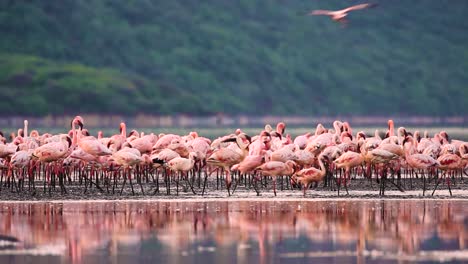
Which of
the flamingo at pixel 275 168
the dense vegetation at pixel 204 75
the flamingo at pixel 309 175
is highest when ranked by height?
the dense vegetation at pixel 204 75

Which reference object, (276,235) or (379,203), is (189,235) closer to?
(276,235)

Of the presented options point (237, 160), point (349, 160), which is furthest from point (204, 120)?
point (349, 160)

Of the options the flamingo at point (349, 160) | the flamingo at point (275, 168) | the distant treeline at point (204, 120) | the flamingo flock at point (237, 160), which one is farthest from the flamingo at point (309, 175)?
the distant treeline at point (204, 120)

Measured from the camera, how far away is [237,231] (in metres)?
20.2

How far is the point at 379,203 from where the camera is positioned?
986 inches

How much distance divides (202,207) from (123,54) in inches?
6676


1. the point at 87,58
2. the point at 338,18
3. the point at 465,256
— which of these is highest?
the point at 87,58

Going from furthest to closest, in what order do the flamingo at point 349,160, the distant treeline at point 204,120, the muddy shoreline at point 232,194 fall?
the distant treeline at point 204,120, the flamingo at point 349,160, the muddy shoreline at point 232,194

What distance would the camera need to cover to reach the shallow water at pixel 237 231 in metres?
17.4

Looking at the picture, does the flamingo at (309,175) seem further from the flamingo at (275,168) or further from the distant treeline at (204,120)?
the distant treeline at (204,120)

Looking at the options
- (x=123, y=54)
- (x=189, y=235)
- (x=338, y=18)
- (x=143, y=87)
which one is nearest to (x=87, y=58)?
(x=123, y=54)

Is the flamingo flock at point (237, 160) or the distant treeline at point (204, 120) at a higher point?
the distant treeline at point (204, 120)

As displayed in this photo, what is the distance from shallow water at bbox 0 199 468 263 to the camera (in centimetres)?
1738

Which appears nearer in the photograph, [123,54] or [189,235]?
[189,235]
